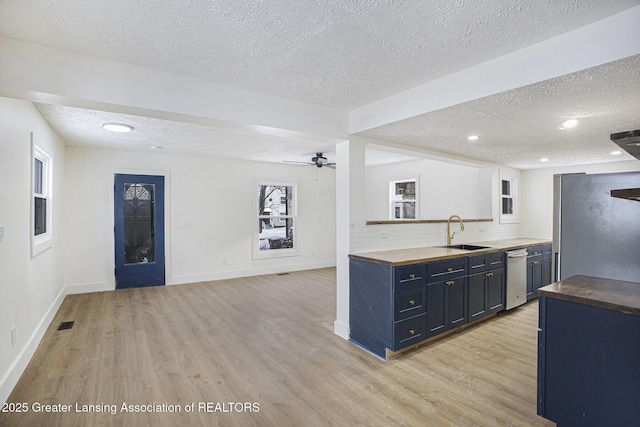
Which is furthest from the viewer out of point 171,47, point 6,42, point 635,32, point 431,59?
point 431,59

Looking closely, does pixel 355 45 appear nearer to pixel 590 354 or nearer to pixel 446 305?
pixel 590 354

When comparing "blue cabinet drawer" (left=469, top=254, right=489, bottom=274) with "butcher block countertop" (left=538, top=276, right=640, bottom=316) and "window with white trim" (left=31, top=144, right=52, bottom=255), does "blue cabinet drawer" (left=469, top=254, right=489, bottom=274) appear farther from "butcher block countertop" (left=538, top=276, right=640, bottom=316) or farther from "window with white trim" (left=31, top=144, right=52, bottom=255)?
"window with white trim" (left=31, top=144, right=52, bottom=255)

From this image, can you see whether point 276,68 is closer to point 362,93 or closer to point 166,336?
point 362,93

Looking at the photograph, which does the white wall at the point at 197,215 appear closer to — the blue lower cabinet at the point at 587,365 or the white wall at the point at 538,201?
the white wall at the point at 538,201

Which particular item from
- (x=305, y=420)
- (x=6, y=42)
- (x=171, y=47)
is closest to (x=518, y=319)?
(x=305, y=420)

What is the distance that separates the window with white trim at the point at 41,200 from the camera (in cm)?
360

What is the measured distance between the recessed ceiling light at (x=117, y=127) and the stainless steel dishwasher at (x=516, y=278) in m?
5.04

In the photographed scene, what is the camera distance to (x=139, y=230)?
224 inches

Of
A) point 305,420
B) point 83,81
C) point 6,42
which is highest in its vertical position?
point 6,42

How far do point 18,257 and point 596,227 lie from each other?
4.54 meters

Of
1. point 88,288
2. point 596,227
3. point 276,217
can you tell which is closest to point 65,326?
point 88,288

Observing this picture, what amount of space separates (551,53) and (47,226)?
547 cm

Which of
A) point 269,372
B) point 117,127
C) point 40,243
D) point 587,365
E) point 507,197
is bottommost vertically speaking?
point 269,372

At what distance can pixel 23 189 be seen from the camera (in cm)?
293
